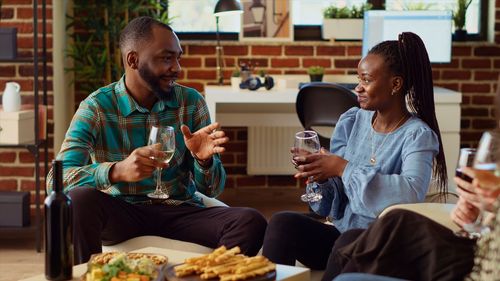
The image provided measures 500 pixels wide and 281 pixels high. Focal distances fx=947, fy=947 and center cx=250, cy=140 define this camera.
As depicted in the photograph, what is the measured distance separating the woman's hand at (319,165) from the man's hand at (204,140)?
0.94ft

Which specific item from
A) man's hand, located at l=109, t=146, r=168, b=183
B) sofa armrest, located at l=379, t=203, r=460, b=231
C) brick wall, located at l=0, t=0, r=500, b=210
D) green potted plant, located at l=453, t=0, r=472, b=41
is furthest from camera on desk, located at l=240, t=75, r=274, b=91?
sofa armrest, located at l=379, t=203, r=460, b=231

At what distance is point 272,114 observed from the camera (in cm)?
548

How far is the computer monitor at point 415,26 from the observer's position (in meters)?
5.55

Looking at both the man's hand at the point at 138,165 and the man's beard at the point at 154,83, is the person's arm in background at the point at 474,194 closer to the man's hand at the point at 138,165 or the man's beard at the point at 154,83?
the man's hand at the point at 138,165

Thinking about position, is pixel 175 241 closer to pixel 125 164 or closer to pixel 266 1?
pixel 125 164

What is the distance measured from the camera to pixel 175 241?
3068 mm

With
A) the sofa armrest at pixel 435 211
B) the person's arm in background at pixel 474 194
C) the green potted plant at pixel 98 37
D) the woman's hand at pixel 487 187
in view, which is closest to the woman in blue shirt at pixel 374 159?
the sofa armrest at pixel 435 211

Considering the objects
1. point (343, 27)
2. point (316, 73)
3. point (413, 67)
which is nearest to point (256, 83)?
point (316, 73)

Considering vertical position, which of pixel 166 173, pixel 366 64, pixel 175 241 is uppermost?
pixel 366 64

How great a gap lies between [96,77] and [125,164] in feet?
8.91

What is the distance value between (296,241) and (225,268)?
0.56 meters

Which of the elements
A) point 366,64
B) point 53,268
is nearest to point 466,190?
point 366,64

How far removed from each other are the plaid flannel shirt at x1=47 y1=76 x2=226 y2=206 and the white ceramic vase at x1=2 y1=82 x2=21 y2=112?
5.44 ft

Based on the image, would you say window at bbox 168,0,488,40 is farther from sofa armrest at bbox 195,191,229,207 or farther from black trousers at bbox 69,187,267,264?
black trousers at bbox 69,187,267,264
